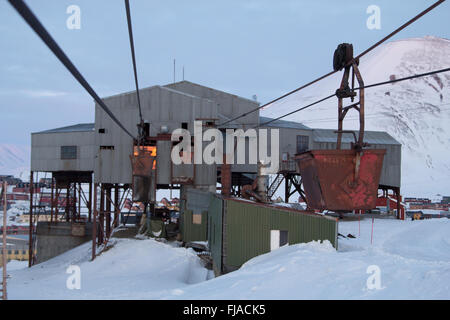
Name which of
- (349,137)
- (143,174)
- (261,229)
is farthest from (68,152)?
(349,137)

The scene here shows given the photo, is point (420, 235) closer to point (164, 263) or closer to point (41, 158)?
point (164, 263)

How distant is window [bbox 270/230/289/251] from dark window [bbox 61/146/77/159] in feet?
71.1

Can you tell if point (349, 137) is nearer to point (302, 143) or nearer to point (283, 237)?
point (302, 143)

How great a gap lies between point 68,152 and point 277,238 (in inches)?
887

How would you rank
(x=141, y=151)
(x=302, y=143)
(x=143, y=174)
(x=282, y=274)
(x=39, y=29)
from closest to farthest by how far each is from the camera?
(x=39, y=29), (x=282, y=274), (x=143, y=174), (x=141, y=151), (x=302, y=143)

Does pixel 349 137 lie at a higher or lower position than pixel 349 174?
higher

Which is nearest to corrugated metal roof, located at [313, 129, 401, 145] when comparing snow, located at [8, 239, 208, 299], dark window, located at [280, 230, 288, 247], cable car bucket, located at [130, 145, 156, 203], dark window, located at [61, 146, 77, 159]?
cable car bucket, located at [130, 145, 156, 203]

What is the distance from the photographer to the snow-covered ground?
9.02 meters

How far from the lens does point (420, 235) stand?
28.2 m

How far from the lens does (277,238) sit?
16.9 m

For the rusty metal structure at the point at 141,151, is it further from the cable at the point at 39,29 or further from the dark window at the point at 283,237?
the cable at the point at 39,29

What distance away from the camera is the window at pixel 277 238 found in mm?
16781

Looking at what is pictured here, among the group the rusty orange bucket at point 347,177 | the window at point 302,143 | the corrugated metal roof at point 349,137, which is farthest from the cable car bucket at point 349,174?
the corrugated metal roof at point 349,137

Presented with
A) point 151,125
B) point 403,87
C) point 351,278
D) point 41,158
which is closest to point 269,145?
point 151,125
